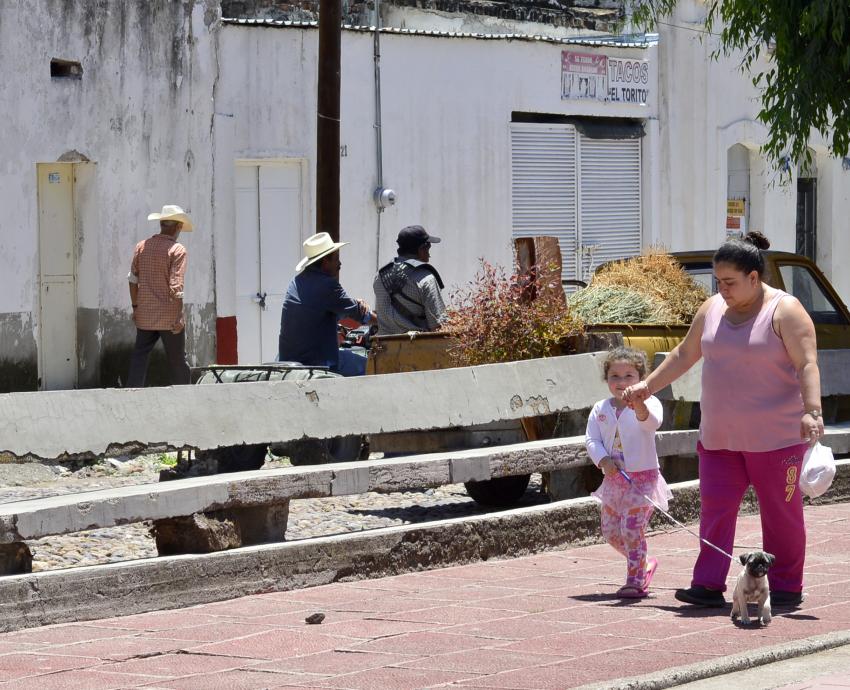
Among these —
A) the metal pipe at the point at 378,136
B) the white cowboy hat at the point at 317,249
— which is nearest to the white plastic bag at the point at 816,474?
the white cowboy hat at the point at 317,249

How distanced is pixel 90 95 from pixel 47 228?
53.0 inches

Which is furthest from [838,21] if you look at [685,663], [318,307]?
[685,663]

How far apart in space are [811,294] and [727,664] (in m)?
7.74

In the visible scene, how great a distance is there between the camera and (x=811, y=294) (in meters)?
13.5

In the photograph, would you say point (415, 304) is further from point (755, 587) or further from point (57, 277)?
point (57, 277)

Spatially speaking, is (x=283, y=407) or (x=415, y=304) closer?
(x=283, y=407)

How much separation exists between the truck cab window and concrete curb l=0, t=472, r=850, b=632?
12.6 feet

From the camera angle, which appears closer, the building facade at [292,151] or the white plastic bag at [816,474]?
the white plastic bag at [816,474]

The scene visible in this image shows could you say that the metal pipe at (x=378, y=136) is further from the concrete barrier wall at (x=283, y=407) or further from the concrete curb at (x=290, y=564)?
the concrete curb at (x=290, y=564)

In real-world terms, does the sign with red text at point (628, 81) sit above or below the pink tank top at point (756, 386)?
above

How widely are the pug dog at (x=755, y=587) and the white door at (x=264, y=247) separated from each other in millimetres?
11517

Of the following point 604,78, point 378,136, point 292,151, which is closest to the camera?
point 292,151

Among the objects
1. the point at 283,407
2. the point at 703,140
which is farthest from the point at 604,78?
the point at 283,407

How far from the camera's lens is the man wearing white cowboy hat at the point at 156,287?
14.7 m
